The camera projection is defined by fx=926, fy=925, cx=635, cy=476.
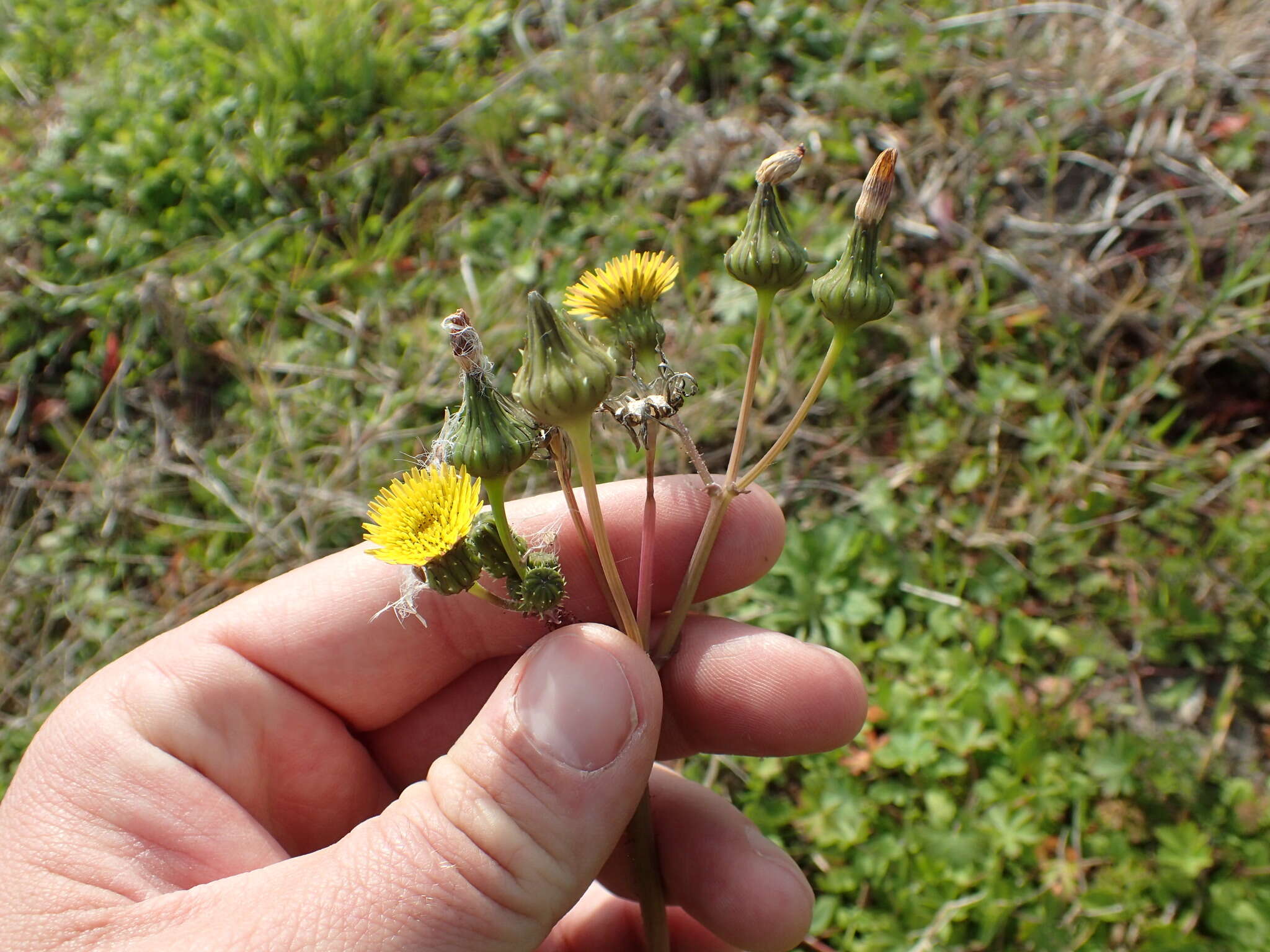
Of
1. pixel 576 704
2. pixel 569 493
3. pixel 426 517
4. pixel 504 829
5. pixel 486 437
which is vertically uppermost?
pixel 486 437

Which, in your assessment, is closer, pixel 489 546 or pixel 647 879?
pixel 489 546

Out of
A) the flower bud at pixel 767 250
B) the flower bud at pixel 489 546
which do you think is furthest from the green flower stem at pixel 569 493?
the flower bud at pixel 767 250

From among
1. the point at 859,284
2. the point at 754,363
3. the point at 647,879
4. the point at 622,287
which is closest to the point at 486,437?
the point at 622,287

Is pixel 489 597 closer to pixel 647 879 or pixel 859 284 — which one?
pixel 647 879

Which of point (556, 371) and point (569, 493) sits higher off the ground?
point (556, 371)

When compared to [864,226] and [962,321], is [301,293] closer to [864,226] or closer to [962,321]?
[962,321]

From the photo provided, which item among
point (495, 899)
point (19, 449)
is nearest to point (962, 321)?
point (495, 899)

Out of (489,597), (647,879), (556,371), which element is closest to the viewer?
(556,371)
